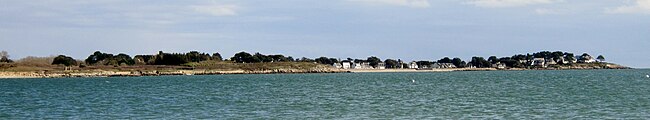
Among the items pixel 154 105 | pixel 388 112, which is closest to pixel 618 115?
pixel 388 112

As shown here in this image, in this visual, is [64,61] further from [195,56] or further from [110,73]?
[195,56]

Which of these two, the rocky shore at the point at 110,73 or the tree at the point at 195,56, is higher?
the tree at the point at 195,56

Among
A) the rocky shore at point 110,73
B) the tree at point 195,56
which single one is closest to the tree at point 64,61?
the rocky shore at point 110,73

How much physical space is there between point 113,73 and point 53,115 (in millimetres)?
121352

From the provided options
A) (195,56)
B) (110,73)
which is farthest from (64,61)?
(195,56)

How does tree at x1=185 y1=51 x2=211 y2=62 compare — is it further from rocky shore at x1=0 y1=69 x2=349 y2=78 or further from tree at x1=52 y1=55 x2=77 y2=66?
tree at x1=52 y1=55 x2=77 y2=66

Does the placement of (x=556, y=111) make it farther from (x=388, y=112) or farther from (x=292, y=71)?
(x=292, y=71)

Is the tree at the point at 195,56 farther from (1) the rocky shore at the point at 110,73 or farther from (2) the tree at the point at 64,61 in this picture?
(2) the tree at the point at 64,61

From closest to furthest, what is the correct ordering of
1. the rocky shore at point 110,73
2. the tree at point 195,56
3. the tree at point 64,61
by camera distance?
the rocky shore at point 110,73 < the tree at point 64,61 < the tree at point 195,56

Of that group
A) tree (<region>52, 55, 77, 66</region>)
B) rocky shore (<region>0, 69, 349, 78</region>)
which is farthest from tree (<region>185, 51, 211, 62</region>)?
tree (<region>52, 55, 77, 66</region>)

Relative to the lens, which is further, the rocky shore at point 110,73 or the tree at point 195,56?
the tree at point 195,56

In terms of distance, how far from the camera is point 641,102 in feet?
119

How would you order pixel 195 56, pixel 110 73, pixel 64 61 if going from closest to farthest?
pixel 110 73, pixel 64 61, pixel 195 56

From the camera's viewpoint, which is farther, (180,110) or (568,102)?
(568,102)
